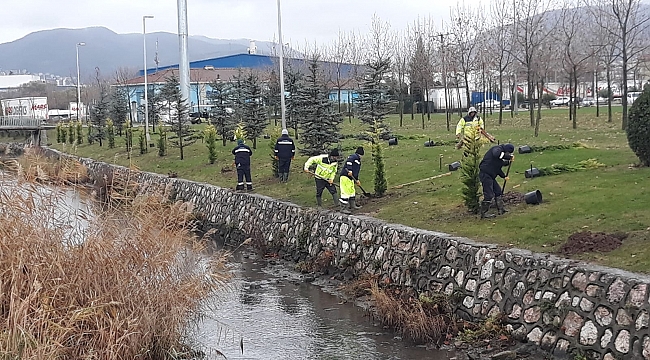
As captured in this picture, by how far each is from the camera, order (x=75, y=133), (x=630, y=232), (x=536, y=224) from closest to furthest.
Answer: (x=630, y=232), (x=536, y=224), (x=75, y=133)

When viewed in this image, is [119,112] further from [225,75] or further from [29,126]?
[225,75]

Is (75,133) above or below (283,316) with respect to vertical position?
above

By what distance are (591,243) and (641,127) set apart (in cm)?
557

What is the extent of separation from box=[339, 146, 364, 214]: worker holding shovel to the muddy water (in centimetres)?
242

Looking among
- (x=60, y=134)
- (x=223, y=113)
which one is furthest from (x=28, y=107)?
(x=223, y=113)

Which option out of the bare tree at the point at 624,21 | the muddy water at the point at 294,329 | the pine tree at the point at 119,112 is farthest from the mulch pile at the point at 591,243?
the pine tree at the point at 119,112

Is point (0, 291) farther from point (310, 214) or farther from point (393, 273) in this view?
point (310, 214)

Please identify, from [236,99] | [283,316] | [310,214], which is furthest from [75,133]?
[283,316]

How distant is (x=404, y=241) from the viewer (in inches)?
576

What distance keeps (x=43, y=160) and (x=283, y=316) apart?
4.92 meters

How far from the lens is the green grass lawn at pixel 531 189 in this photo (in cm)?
1245

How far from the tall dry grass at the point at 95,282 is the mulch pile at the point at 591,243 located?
201 inches

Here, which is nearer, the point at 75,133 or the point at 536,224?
the point at 536,224

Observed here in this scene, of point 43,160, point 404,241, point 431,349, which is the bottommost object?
point 431,349
